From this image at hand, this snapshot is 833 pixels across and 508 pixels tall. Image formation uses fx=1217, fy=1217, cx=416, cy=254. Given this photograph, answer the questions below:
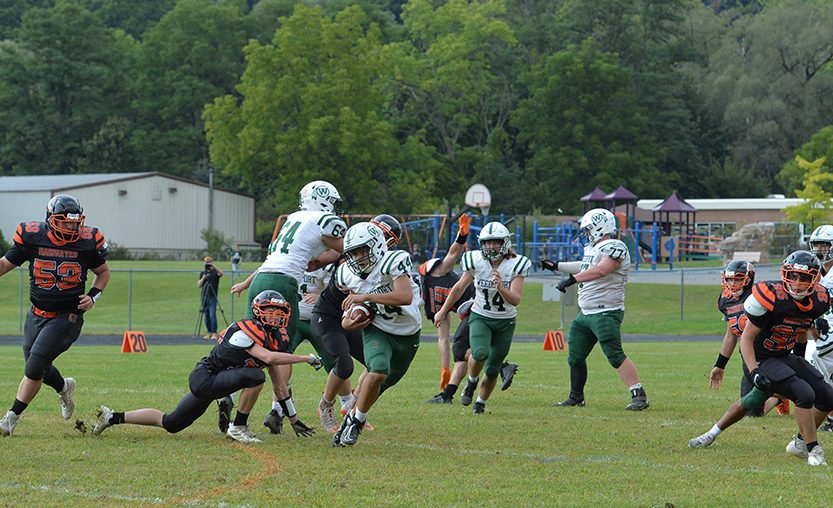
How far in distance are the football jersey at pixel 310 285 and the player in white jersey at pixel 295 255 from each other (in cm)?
55

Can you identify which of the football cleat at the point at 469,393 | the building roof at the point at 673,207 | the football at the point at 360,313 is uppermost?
the building roof at the point at 673,207

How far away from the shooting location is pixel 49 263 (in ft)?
32.4

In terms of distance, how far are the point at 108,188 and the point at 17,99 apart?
24214mm

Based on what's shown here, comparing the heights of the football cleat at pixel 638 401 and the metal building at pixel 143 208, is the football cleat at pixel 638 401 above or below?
below

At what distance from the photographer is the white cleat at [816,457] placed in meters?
8.52

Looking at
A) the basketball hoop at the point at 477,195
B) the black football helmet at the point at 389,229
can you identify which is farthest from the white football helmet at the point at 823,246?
the basketball hoop at the point at 477,195

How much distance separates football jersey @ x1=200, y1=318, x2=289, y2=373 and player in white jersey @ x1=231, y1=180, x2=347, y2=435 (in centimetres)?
56

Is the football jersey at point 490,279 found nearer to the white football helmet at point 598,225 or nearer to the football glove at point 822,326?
the white football helmet at point 598,225

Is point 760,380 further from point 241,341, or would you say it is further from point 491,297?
point 241,341

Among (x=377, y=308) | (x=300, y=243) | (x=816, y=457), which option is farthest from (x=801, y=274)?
(x=300, y=243)

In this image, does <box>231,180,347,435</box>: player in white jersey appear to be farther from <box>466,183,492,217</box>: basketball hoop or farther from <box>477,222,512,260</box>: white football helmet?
<box>466,183,492,217</box>: basketball hoop

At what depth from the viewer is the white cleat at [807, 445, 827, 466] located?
28.0 ft

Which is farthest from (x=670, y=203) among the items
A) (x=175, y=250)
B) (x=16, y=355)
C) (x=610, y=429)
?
(x=610, y=429)

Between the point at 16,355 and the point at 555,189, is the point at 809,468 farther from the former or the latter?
the point at 555,189
